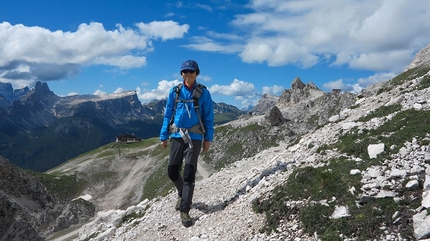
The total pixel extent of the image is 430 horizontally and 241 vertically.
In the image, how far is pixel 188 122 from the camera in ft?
38.1

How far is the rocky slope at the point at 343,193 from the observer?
25.7 ft

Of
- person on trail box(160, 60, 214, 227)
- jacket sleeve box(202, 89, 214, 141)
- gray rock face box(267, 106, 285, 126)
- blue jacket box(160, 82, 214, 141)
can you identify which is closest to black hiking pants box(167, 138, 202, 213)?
person on trail box(160, 60, 214, 227)

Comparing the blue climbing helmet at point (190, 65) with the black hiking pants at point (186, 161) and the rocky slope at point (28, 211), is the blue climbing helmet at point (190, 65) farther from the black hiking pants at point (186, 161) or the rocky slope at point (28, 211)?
the rocky slope at point (28, 211)

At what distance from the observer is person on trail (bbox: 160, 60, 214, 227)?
1161cm

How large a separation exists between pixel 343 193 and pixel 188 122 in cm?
609

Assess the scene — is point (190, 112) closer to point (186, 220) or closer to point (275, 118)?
point (186, 220)

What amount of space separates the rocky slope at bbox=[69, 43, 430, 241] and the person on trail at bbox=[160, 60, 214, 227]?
6.43 ft

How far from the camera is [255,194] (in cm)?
1165

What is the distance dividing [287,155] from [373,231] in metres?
8.33

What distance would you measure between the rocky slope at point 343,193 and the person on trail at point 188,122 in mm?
1960

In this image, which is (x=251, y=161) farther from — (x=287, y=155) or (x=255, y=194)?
(x=255, y=194)

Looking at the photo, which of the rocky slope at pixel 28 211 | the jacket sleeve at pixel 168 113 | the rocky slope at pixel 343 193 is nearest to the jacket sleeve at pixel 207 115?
the jacket sleeve at pixel 168 113

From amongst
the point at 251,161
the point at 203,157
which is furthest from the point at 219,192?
the point at 203,157

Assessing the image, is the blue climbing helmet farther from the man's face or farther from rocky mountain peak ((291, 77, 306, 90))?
rocky mountain peak ((291, 77, 306, 90))
